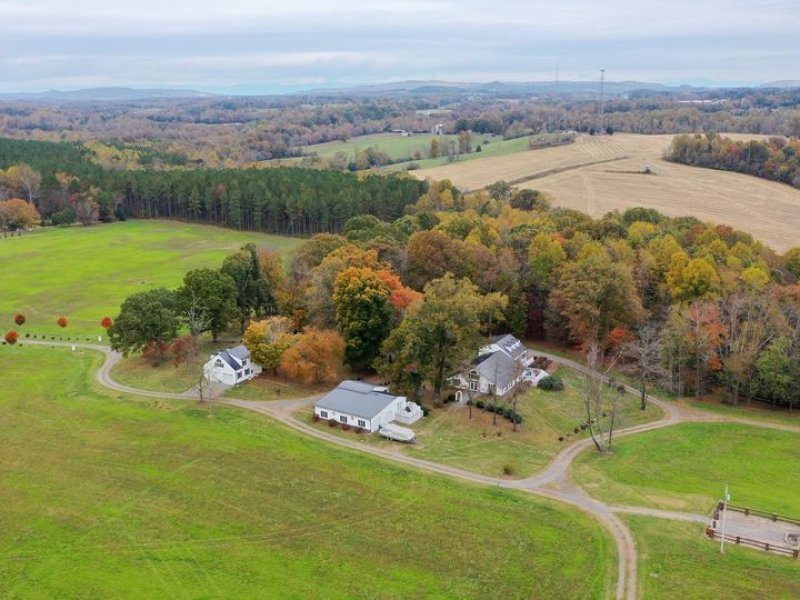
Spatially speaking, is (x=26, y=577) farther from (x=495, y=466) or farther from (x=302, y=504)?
(x=495, y=466)

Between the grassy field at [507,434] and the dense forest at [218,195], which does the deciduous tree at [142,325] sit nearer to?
the grassy field at [507,434]

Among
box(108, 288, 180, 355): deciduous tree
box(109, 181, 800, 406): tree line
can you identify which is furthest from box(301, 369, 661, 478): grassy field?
box(108, 288, 180, 355): deciduous tree

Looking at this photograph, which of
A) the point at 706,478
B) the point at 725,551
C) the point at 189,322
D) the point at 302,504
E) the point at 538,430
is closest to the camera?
the point at 725,551

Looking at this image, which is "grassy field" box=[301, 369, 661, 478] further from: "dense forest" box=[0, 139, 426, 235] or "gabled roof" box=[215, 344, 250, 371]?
"dense forest" box=[0, 139, 426, 235]

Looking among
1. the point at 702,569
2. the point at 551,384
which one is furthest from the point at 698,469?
the point at 551,384

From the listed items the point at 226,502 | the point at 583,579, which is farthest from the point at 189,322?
the point at 583,579

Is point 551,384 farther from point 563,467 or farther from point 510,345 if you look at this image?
point 563,467
